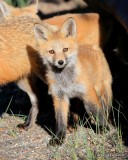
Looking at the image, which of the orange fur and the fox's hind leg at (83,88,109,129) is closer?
the fox's hind leg at (83,88,109,129)

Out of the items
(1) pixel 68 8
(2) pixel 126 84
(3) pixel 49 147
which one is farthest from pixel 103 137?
(1) pixel 68 8

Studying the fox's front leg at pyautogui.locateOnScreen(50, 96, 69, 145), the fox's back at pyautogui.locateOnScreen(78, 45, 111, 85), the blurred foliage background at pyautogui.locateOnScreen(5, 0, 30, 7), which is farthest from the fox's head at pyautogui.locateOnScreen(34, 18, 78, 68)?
the blurred foliage background at pyautogui.locateOnScreen(5, 0, 30, 7)

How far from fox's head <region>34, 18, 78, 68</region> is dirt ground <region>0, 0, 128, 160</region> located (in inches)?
37.2

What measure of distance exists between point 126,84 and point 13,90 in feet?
7.03

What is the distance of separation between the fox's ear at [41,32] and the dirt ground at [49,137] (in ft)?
4.09

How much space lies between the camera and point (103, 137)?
5461 mm

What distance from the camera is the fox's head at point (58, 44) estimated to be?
5734mm

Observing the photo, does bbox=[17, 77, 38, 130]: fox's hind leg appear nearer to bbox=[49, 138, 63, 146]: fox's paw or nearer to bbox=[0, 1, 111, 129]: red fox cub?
bbox=[0, 1, 111, 129]: red fox cub

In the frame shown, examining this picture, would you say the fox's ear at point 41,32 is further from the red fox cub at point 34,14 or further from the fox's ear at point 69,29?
the red fox cub at point 34,14

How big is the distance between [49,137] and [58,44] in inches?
49.7

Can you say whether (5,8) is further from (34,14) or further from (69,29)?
(69,29)

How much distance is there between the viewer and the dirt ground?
5438 mm

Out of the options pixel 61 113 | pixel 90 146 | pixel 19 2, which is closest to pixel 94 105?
pixel 61 113

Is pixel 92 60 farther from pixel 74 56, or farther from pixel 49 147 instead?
pixel 49 147
